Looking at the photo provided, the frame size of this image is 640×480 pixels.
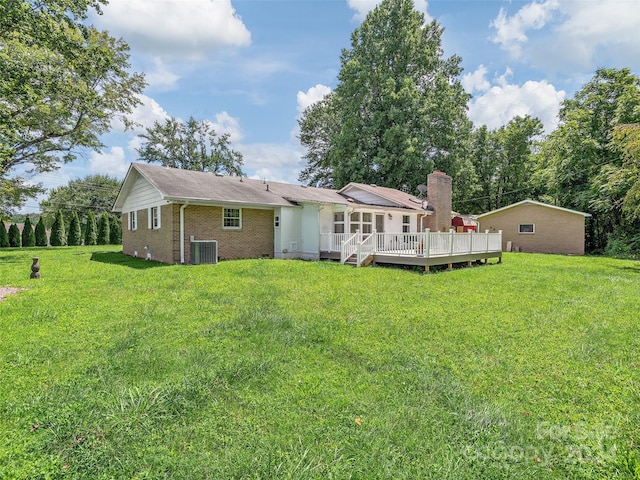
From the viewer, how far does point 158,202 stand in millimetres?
14109

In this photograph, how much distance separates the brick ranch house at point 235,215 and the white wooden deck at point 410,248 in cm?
175

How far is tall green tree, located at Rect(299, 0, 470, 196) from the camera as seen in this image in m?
28.3

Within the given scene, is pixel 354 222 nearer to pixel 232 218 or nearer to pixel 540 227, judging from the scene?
pixel 232 218

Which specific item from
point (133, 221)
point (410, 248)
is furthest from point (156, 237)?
point (410, 248)

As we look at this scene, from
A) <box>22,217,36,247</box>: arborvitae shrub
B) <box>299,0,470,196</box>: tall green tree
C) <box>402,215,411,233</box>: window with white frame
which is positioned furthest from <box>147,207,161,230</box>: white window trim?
<box>22,217,36,247</box>: arborvitae shrub

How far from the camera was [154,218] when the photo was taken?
48.6 feet

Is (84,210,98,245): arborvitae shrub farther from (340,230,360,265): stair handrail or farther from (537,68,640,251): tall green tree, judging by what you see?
(537,68,640,251): tall green tree

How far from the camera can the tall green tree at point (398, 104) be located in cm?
2831

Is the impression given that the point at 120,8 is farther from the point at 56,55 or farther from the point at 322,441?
the point at 322,441

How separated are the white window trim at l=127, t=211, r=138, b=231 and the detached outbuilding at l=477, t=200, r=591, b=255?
24301 mm

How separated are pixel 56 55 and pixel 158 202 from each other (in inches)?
346

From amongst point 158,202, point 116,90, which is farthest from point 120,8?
point 116,90

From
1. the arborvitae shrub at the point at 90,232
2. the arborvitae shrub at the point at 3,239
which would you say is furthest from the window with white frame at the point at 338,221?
the arborvitae shrub at the point at 3,239

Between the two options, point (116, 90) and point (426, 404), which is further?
point (116, 90)
